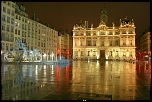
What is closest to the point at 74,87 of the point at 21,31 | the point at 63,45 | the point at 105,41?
the point at 21,31

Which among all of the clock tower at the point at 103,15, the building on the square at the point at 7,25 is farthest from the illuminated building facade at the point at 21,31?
the clock tower at the point at 103,15

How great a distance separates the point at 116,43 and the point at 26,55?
6449cm

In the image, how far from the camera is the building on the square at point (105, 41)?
94.7 m

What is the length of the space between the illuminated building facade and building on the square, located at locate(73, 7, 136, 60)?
17.2m

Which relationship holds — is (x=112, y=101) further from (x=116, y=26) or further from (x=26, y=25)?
(x=116, y=26)

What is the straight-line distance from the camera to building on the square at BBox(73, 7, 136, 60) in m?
94.7

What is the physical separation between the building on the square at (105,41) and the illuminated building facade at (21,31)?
678 inches

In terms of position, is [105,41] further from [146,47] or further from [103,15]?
[146,47]

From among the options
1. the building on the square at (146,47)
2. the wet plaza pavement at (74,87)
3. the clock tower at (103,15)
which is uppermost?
the clock tower at (103,15)

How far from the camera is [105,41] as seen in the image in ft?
320

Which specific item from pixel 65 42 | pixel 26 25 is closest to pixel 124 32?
pixel 65 42

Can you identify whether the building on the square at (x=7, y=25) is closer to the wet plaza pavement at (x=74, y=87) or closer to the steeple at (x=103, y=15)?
the wet plaza pavement at (x=74, y=87)

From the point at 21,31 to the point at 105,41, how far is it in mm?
48775

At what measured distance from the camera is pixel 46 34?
84.3 meters
